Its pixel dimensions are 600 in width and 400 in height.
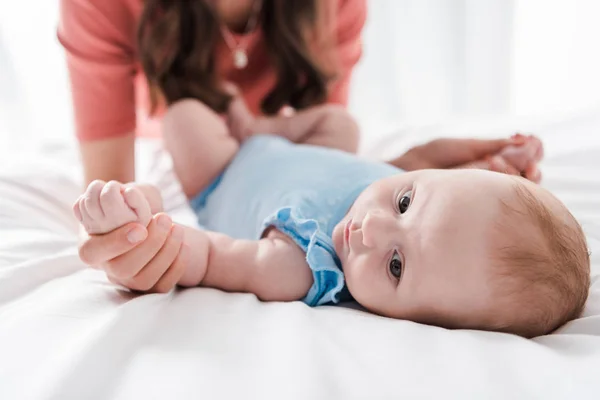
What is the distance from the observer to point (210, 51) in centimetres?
137

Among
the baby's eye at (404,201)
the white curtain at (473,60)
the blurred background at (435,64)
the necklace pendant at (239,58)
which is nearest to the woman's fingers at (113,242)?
the baby's eye at (404,201)

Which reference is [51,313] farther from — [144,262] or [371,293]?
[371,293]

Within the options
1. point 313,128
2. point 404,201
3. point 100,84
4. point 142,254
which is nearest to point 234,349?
point 142,254

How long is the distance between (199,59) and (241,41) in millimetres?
194

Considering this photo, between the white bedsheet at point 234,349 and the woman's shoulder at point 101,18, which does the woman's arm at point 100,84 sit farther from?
the white bedsheet at point 234,349

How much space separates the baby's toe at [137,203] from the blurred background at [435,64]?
1183 mm

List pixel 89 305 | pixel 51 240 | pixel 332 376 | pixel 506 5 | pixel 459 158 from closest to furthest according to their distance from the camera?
1. pixel 332 376
2. pixel 89 305
3. pixel 51 240
4. pixel 459 158
5. pixel 506 5

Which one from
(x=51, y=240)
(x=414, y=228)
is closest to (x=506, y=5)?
(x=414, y=228)

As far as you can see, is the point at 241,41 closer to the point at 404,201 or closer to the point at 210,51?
the point at 210,51

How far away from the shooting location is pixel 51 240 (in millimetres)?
823

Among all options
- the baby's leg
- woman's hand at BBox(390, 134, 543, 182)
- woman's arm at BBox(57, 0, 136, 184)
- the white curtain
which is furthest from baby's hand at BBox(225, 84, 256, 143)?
the white curtain

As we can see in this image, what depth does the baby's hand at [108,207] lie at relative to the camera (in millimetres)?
616

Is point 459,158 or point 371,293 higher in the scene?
point 459,158

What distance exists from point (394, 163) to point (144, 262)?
1.91ft
